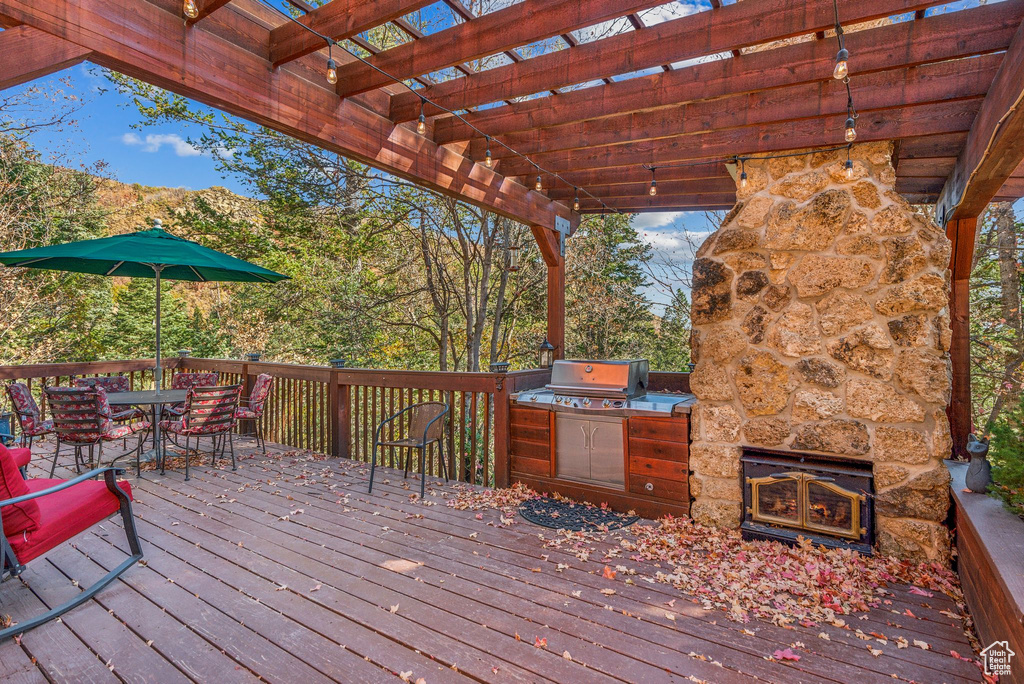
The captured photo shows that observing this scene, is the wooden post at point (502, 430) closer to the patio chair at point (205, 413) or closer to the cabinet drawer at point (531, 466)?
the cabinet drawer at point (531, 466)

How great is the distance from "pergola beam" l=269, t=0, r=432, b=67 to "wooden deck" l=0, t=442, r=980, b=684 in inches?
101

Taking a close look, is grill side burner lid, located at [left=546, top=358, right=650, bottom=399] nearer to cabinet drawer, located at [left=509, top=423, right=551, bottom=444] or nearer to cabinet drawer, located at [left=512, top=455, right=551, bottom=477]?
cabinet drawer, located at [left=509, top=423, right=551, bottom=444]

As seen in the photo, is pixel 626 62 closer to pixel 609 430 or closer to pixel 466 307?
pixel 609 430

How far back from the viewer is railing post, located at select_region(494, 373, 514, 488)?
4.10 m

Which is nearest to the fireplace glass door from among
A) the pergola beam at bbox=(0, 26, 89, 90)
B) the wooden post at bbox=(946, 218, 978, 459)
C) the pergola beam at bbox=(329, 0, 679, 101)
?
the wooden post at bbox=(946, 218, 978, 459)

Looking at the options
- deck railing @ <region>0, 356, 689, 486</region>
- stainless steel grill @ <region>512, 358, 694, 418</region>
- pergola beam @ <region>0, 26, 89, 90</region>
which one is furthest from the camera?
deck railing @ <region>0, 356, 689, 486</region>

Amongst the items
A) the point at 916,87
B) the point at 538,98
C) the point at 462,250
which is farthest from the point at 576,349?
the point at 916,87

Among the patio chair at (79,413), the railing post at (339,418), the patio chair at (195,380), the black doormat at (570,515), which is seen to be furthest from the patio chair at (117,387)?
the black doormat at (570,515)

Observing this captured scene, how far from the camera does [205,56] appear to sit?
227 centimetres

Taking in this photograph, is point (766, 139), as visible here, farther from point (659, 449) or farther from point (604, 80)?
point (659, 449)

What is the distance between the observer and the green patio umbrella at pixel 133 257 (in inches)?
153

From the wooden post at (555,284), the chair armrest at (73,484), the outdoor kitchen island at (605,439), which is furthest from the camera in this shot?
the wooden post at (555,284)

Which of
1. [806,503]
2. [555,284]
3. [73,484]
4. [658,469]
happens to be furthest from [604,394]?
[73,484]

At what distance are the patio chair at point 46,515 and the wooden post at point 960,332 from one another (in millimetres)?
→ 4903
